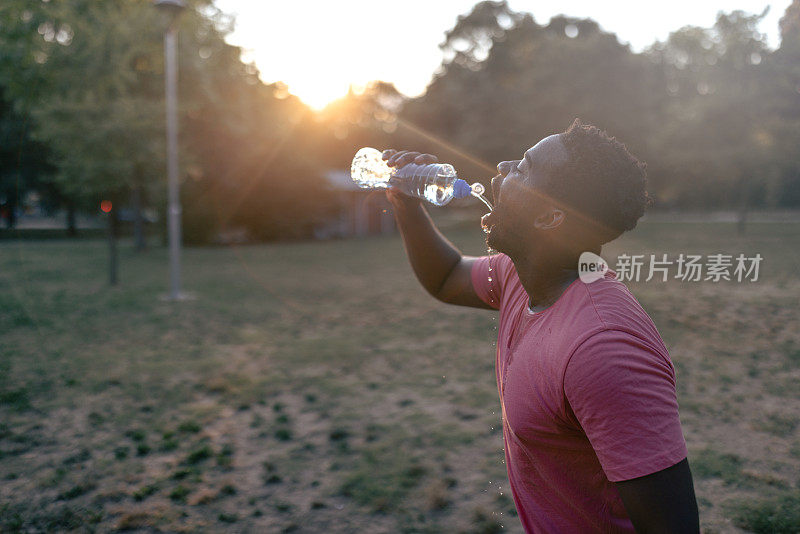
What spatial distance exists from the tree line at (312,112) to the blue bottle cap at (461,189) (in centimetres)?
394

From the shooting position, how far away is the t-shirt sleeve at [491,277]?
2.44 m

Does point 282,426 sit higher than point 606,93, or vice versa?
point 606,93

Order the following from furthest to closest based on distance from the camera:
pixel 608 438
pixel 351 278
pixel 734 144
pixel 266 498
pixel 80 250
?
pixel 80 250 < pixel 734 144 < pixel 351 278 < pixel 266 498 < pixel 608 438

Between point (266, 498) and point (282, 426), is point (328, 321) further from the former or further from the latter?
point (266, 498)

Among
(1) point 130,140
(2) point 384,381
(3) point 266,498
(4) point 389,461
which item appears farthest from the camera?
(1) point 130,140

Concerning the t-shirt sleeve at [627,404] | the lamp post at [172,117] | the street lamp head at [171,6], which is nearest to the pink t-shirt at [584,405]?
the t-shirt sleeve at [627,404]

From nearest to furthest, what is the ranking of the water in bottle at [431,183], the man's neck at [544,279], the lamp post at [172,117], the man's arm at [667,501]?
1. the man's arm at [667,501]
2. the man's neck at [544,279]
3. the water in bottle at [431,183]
4. the lamp post at [172,117]

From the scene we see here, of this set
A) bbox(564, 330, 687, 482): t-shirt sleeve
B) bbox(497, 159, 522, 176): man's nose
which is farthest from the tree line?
bbox(564, 330, 687, 482): t-shirt sleeve

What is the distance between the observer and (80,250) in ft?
91.0

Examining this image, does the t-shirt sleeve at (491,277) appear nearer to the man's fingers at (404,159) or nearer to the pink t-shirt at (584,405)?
the pink t-shirt at (584,405)

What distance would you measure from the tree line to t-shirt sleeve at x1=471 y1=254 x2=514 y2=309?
13.1 ft

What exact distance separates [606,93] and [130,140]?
26.4m

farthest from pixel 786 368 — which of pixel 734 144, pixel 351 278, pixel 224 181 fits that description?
pixel 224 181

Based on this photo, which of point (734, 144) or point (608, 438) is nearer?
point (608, 438)
